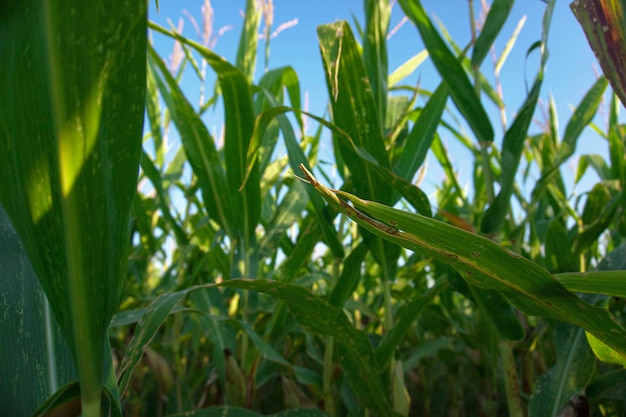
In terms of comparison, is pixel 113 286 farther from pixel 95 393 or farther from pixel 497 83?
pixel 497 83

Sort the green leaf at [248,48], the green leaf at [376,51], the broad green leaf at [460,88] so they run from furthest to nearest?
1. the green leaf at [248,48]
2. the green leaf at [376,51]
3. the broad green leaf at [460,88]

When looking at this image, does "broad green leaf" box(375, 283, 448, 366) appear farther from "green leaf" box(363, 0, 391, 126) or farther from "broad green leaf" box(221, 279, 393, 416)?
"green leaf" box(363, 0, 391, 126)

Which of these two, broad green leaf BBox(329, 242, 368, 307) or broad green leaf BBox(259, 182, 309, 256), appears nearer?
broad green leaf BBox(329, 242, 368, 307)

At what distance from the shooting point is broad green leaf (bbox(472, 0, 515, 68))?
754 millimetres

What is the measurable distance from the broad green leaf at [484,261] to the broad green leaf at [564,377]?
25cm

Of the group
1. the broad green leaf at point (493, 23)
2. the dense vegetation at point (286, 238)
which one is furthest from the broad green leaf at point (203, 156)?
the broad green leaf at point (493, 23)

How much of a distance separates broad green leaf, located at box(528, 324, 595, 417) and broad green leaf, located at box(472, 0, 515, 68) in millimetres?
451

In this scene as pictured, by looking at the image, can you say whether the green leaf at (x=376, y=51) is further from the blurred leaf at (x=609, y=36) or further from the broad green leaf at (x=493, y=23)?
the blurred leaf at (x=609, y=36)

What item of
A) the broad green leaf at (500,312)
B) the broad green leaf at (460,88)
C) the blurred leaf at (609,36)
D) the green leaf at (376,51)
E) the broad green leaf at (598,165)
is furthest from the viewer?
the broad green leaf at (598,165)

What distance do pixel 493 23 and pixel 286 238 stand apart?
0.66 m

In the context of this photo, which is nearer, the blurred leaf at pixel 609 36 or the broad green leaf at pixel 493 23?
the blurred leaf at pixel 609 36

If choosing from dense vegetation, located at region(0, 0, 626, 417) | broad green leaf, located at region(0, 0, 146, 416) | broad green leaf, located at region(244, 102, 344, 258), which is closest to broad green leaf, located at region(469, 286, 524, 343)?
dense vegetation, located at region(0, 0, 626, 417)

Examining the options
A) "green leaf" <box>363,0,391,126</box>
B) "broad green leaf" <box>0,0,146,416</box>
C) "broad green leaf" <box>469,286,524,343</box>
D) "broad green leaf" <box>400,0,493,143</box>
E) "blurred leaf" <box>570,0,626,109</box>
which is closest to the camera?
"broad green leaf" <box>0,0,146,416</box>

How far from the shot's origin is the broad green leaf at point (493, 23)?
75 centimetres
